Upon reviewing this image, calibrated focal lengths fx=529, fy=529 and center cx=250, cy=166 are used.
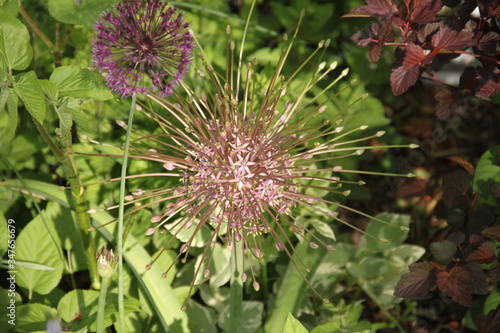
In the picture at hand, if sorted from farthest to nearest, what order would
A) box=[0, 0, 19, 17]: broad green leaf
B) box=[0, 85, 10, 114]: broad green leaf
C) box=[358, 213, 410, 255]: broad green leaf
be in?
box=[358, 213, 410, 255]: broad green leaf, box=[0, 0, 19, 17]: broad green leaf, box=[0, 85, 10, 114]: broad green leaf

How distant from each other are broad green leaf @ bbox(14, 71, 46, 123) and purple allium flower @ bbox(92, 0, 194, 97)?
0.61 feet

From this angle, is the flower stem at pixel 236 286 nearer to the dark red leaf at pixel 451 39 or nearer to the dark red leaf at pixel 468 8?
the dark red leaf at pixel 451 39

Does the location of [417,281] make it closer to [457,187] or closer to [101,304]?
[457,187]

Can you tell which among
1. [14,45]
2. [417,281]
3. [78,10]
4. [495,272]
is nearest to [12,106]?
[14,45]

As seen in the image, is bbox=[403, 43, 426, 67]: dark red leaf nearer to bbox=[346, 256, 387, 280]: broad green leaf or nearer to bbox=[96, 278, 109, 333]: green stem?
bbox=[346, 256, 387, 280]: broad green leaf

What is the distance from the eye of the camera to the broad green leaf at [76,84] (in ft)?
3.20

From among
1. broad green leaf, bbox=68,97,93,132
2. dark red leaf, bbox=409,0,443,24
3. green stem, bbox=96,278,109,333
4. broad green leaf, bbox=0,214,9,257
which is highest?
broad green leaf, bbox=68,97,93,132

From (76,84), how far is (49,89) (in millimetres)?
66

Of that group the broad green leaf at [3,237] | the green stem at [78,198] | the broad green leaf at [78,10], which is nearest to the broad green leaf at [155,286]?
the green stem at [78,198]

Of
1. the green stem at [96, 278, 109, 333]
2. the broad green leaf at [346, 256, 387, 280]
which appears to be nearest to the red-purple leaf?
the broad green leaf at [346, 256, 387, 280]

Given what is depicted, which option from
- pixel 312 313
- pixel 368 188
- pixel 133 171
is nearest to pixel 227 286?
pixel 312 313

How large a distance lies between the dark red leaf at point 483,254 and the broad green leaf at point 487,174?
0.54 ft

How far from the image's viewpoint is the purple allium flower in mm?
1037

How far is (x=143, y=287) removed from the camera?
1.11 metres
